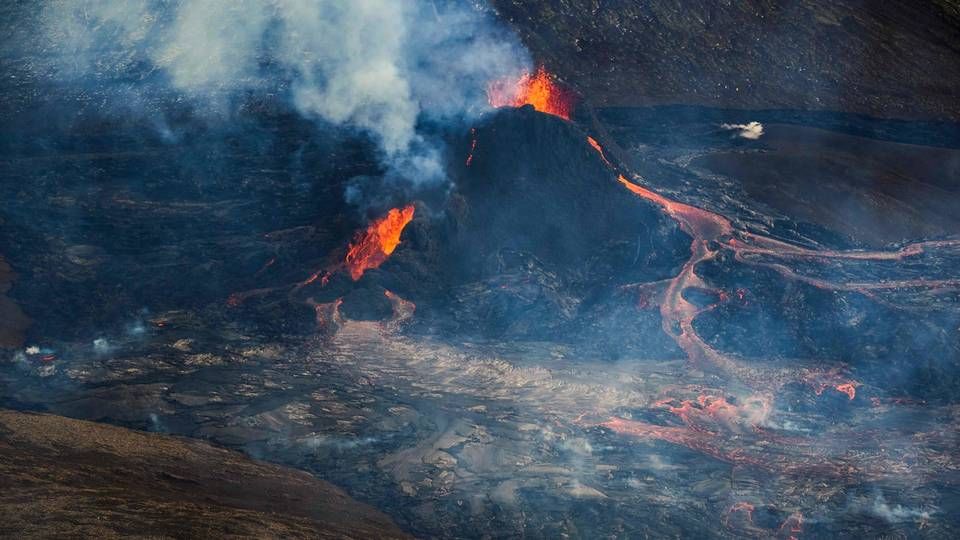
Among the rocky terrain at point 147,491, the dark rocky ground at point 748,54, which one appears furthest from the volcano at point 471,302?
the dark rocky ground at point 748,54

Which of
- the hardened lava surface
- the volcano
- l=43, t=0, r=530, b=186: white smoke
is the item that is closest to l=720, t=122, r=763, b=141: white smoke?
the volcano

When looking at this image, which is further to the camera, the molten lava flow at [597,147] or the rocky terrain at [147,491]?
the molten lava flow at [597,147]

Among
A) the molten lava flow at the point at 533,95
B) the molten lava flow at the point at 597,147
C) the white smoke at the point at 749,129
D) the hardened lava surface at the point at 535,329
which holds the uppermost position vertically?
the molten lava flow at the point at 533,95

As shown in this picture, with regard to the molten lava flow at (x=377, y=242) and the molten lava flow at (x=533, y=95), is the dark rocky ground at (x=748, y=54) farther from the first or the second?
the molten lava flow at (x=377, y=242)

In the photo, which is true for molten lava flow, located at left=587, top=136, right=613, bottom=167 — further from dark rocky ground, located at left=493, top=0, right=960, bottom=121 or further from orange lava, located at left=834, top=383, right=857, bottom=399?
orange lava, located at left=834, top=383, right=857, bottom=399

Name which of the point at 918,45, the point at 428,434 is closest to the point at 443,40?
the point at 428,434

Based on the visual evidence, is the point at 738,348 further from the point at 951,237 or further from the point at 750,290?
the point at 951,237

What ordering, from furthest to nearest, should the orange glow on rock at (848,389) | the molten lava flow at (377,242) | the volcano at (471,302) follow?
the molten lava flow at (377,242) < the orange glow on rock at (848,389) < the volcano at (471,302)
